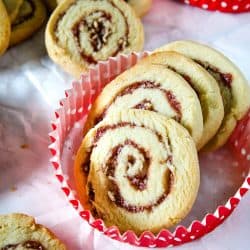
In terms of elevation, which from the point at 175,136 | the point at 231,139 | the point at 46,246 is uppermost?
the point at 175,136

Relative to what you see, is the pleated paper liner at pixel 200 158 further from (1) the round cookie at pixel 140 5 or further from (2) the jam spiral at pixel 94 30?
(1) the round cookie at pixel 140 5

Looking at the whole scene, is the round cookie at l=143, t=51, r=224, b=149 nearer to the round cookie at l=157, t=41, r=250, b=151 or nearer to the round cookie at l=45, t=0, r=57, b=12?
the round cookie at l=157, t=41, r=250, b=151

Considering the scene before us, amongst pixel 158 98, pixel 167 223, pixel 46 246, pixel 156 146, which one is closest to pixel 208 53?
pixel 158 98

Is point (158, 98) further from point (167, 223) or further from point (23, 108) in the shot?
point (23, 108)

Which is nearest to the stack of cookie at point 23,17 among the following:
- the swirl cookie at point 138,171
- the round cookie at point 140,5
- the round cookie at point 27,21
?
the round cookie at point 27,21

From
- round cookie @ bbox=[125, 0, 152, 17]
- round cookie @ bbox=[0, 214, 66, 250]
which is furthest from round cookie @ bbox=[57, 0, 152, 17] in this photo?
round cookie @ bbox=[0, 214, 66, 250]
